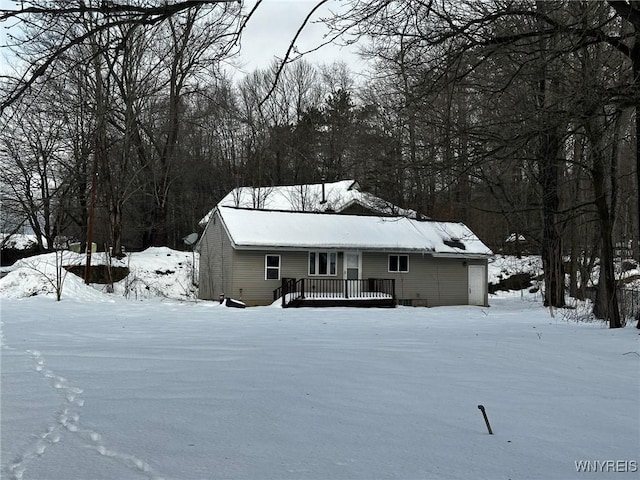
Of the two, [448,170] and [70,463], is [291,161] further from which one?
[70,463]

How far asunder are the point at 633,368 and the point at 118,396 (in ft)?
16.0

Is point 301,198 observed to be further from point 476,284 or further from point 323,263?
point 476,284

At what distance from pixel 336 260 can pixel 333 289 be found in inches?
51.0

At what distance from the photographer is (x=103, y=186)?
26156 mm

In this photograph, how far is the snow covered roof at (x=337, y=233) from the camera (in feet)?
71.7

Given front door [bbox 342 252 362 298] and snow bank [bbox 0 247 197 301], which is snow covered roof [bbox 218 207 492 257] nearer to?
front door [bbox 342 252 362 298]

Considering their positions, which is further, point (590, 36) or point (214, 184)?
point (214, 184)

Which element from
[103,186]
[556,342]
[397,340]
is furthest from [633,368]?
[103,186]

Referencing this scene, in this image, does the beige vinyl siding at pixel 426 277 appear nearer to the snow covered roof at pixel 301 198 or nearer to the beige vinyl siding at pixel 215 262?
the beige vinyl siding at pixel 215 262

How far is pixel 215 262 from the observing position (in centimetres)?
2408

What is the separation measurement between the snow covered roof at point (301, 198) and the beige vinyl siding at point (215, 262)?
26.4ft

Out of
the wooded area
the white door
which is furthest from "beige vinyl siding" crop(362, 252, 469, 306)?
the wooded area

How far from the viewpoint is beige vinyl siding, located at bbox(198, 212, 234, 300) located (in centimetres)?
2238

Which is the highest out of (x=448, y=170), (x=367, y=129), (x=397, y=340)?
(x=367, y=129)
